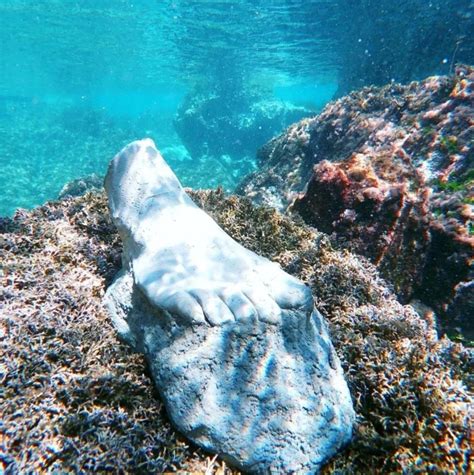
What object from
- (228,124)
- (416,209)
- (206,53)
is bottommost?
(228,124)

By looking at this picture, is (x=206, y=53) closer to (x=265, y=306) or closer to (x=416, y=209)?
(x=416, y=209)

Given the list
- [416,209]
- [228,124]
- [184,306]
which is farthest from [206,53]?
[184,306]

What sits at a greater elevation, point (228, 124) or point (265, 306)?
point (265, 306)

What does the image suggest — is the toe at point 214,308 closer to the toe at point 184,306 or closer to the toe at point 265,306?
the toe at point 184,306

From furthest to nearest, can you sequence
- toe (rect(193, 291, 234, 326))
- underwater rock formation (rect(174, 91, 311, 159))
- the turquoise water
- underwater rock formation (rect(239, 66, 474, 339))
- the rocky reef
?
underwater rock formation (rect(174, 91, 311, 159))
the turquoise water
underwater rock formation (rect(239, 66, 474, 339))
toe (rect(193, 291, 234, 326))
the rocky reef

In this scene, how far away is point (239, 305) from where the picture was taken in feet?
8.36

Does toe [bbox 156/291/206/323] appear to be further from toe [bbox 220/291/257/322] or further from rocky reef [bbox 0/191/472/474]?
rocky reef [bbox 0/191/472/474]

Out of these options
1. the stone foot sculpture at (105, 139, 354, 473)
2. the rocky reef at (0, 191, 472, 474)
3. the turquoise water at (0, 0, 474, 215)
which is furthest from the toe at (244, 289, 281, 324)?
the turquoise water at (0, 0, 474, 215)

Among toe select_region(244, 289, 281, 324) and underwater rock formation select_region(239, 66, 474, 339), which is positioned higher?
toe select_region(244, 289, 281, 324)

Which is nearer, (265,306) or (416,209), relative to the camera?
(265,306)

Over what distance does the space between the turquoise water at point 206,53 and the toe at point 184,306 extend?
16.0 metres

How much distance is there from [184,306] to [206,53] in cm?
3667

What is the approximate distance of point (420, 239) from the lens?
4836mm

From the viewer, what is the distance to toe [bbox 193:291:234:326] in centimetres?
249
